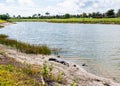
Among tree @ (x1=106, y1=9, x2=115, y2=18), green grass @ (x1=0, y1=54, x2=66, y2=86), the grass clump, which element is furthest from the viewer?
tree @ (x1=106, y1=9, x2=115, y2=18)

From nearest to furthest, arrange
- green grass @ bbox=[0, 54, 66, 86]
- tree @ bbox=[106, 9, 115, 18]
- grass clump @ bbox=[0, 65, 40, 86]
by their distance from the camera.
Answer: grass clump @ bbox=[0, 65, 40, 86] < green grass @ bbox=[0, 54, 66, 86] < tree @ bbox=[106, 9, 115, 18]

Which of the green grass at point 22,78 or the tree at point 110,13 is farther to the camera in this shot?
the tree at point 110,13

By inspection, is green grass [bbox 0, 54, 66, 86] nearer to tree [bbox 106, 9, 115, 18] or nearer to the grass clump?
the grass clump

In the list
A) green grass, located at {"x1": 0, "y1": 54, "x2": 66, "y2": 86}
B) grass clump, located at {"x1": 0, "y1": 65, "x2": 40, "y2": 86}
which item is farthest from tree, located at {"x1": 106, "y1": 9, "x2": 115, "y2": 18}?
grass clump, located at {"x1": 0, "y1": 65, "x2": 40, "y2": 86}

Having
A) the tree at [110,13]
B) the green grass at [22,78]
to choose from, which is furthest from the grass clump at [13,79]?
the tree at [110,13]

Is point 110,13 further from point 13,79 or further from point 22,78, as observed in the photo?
point 13,79

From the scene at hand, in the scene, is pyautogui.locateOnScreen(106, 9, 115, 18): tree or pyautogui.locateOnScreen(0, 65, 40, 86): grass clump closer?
pyautogui.locateOnScreen(0, 65, 40, 86): grass clump

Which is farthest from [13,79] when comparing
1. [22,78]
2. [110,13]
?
[110,13]

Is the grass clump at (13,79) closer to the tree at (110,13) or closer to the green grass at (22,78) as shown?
the green grass at (22,78)

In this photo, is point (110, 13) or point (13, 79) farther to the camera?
point (110, 13)

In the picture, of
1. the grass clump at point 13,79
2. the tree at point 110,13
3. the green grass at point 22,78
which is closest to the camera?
the grass clump at point 13,79

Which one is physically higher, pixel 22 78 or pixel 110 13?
pixel 22 78

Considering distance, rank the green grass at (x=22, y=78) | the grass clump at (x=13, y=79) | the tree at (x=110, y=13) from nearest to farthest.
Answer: the grass clump at (x=13, y=79) → the green grass at (x=22, y=78) → the tree at (x=110, y=13)

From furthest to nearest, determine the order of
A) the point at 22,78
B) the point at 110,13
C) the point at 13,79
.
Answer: the point at 110,13 → the point at 22,78 → the point at 13,79
